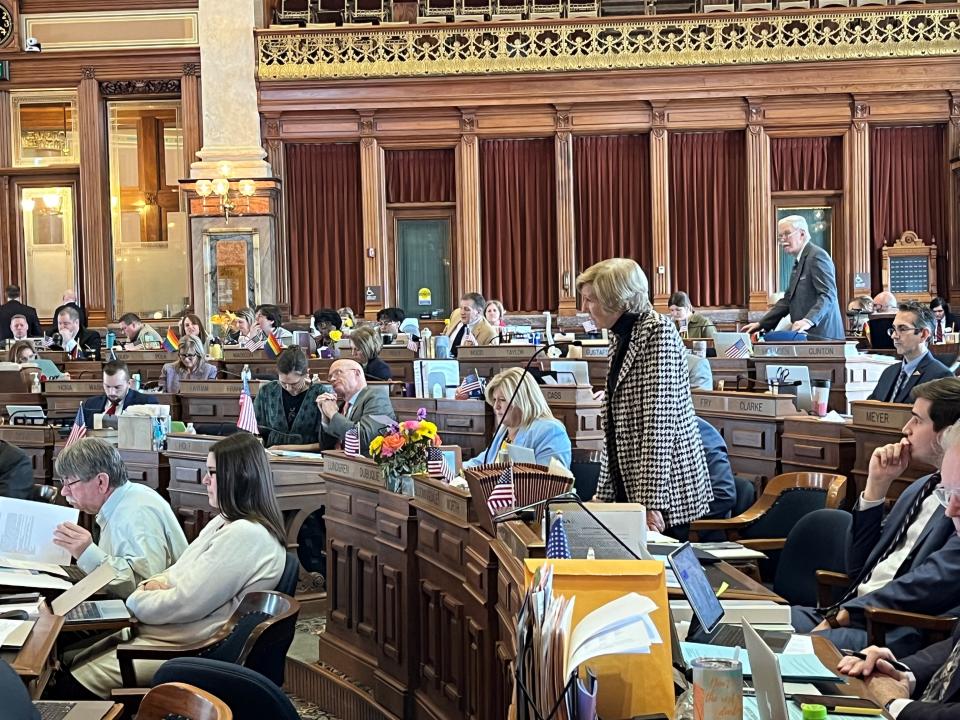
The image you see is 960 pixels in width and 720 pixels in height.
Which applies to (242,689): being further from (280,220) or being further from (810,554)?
(280,220)

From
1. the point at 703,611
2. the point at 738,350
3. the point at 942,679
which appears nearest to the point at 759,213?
the point at 738,350

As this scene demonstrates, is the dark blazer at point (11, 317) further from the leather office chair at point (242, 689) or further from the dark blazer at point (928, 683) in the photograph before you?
the dark blazer at point (928, 683)

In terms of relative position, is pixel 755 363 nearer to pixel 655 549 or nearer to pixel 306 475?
pixel 306 475

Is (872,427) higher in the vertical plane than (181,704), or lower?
higher

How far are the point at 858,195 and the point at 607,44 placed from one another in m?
3.75

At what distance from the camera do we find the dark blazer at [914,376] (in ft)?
19.4

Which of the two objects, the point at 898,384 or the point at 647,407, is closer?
the point at 647,407

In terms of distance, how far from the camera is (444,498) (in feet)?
13.6

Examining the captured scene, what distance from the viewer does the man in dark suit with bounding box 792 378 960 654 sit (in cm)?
328

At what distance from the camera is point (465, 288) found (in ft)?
51.6

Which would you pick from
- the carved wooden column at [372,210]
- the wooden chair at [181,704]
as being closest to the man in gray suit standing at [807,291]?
the wooden chair at [181,704]

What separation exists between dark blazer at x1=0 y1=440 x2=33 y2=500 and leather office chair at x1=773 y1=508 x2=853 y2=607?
363 cm

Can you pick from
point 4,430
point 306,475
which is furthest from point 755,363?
point 4,430

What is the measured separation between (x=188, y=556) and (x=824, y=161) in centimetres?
1315
